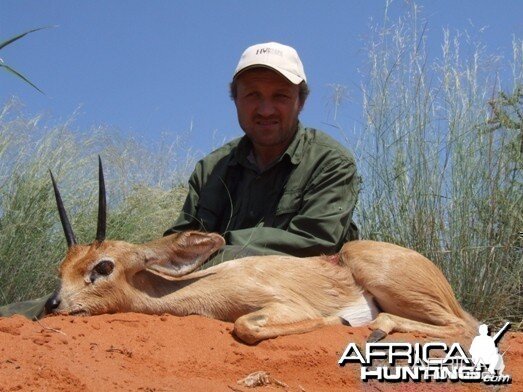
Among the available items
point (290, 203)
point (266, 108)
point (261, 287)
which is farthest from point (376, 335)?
point (266, 108)

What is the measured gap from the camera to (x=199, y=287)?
231 inches

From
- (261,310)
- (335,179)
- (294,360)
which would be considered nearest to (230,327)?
(261,310)

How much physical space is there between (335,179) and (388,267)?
111cm

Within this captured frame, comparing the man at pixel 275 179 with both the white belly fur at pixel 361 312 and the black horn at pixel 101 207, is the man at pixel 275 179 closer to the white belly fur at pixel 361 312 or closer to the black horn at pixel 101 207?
the white belly fur at pixel 361 312

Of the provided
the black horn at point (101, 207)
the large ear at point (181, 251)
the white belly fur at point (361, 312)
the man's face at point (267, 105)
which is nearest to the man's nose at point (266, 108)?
the man's face at point (267, 105)

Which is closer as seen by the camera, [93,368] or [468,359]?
[93,368]

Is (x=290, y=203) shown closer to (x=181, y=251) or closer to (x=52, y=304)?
(x=181, y=251)

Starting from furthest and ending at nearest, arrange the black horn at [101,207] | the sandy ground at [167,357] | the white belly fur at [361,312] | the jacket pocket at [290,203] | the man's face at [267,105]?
the man's face at [267,105] < the jacket pocket at [290,203] < the white belly fur at [361,312] < the black horn at [101,207] < the sandy ground at [167,357]

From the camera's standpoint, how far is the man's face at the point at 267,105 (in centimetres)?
712

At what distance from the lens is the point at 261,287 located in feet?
19.0

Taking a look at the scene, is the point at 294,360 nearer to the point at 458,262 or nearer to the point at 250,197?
the point at 250,197

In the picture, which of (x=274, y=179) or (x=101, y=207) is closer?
(x=101, y=207)

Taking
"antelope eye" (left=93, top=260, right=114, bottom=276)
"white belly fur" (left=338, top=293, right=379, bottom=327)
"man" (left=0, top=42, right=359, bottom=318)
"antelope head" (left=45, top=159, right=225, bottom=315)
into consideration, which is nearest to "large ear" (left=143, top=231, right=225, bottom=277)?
"antelope head" (left=45, top=159, right=225, bottom=315)

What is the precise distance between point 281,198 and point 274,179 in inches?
12.4
